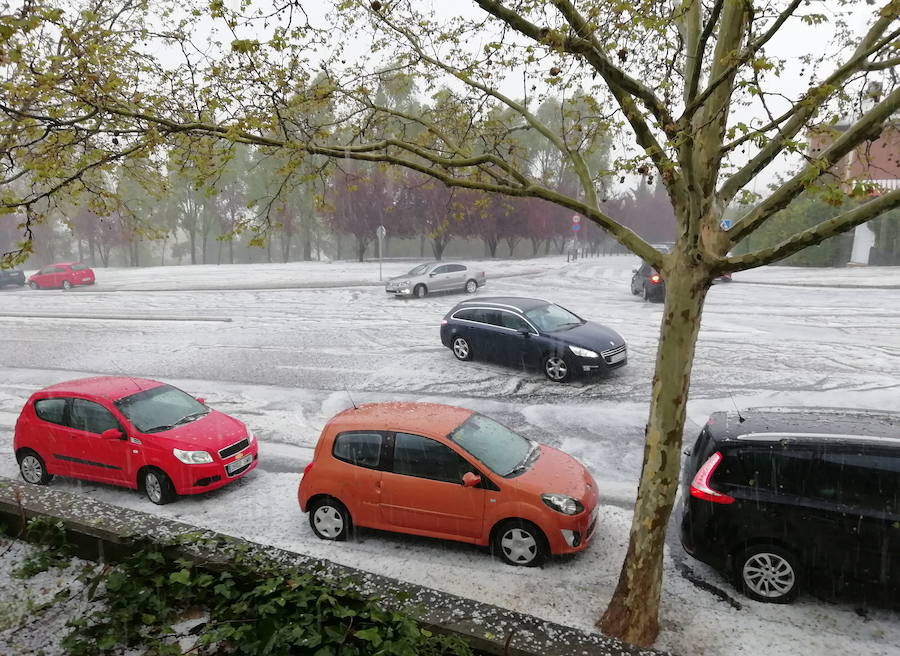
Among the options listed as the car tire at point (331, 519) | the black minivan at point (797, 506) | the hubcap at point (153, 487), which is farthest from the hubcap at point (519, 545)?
the hubcap at point (153, 487)

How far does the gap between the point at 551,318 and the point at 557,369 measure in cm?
138

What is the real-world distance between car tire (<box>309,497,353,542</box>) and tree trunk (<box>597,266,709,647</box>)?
9.63 feet

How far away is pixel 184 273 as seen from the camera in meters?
40.7

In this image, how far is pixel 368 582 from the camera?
3559 mm

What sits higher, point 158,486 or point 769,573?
point 769,573

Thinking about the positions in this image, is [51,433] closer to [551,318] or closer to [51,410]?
[51,410]

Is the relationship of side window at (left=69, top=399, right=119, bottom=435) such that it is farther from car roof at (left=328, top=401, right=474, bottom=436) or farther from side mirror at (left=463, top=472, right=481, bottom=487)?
side mirror at (left=463, top=472, right=481, bottom=487)

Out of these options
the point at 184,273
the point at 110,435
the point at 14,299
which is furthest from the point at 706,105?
the point at 184,273

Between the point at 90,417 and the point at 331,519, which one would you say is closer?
the point at 331,519

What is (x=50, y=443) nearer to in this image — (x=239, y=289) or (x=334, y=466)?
(x=334, y=466)

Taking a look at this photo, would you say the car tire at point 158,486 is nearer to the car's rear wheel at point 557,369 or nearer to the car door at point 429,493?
the car door at point 429,493

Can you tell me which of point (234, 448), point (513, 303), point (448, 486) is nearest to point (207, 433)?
point (234, 448)

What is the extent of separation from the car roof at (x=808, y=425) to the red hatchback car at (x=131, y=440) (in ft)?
19.9

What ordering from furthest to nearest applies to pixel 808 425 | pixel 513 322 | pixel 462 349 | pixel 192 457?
pixel 462 349
pixel 513 322
pixel 192 457
pixel 808 425
